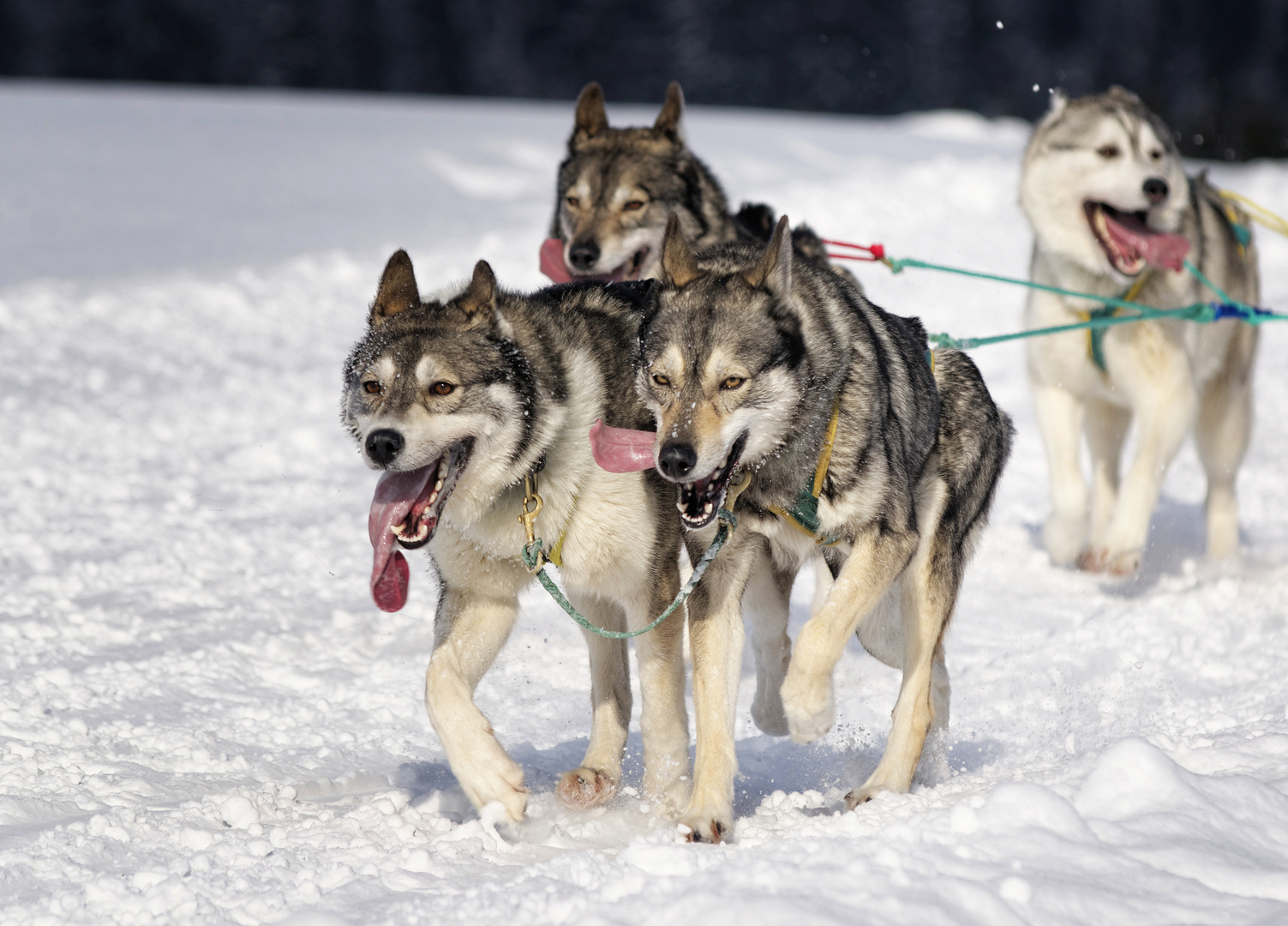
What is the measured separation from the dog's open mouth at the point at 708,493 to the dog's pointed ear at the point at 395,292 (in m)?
0.86

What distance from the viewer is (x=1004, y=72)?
35.7 metres

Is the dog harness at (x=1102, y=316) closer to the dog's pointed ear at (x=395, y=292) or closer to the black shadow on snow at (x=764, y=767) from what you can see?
the black shadow on snow at (x=764, y=767)

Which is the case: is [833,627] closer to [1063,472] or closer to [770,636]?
[770,636]

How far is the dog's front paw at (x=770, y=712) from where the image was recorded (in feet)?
11.8

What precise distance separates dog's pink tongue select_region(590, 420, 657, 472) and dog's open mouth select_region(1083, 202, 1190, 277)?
10.1ft

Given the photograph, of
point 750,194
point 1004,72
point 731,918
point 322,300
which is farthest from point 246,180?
point 1004,72

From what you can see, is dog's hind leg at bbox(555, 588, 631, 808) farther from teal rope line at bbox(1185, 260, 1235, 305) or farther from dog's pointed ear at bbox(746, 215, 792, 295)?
teal rope line at bbox(1185, 260, 1235, 305)

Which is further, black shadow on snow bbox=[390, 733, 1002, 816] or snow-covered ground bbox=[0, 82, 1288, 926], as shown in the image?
black shadow on snow bbox=[390, 733, 1002, 816]

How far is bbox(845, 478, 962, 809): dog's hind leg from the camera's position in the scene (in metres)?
3.15

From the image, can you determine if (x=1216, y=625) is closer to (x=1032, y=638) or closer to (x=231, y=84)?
(x=1032, y=638)

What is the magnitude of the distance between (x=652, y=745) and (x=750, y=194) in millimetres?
10810

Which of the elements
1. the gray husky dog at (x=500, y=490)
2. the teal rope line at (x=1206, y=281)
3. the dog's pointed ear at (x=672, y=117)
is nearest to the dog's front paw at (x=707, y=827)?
the gray husky dog at (x=500, y=490)

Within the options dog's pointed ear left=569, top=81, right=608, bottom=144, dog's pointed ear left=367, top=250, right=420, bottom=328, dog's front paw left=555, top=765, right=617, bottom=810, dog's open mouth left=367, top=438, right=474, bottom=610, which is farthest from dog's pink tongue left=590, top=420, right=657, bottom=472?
dog's pointed ear left=569, top=81, right=608, bottom=144

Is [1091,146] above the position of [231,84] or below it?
below
